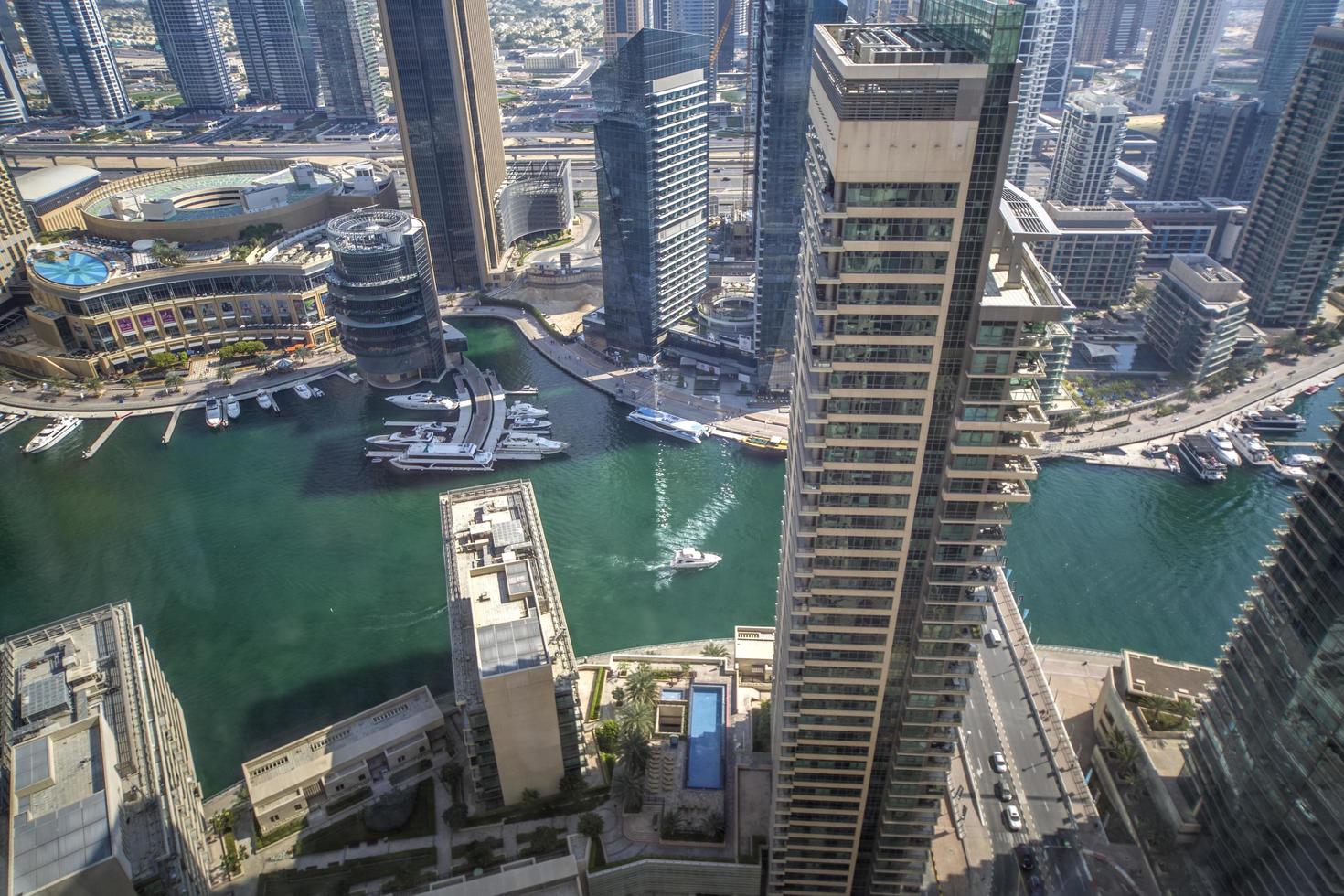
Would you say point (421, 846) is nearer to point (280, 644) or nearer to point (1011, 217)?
point (280, 644)

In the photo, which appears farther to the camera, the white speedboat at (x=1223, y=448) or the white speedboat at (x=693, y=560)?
the white speedboat at (x=1223, y=448)

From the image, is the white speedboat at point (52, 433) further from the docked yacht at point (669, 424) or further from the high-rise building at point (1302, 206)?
the high-rise building at point (1302, 206)

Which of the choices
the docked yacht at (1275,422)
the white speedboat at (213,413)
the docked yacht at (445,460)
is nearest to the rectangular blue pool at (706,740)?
the docked yacht at (445,460)

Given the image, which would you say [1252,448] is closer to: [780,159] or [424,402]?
[780,159]

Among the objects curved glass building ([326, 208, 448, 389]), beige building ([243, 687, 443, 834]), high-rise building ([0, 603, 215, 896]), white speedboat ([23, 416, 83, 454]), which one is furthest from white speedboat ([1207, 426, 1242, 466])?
white speedboat ([23, 416, 83, 454])

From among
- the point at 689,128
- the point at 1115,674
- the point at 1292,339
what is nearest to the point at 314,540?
the point at 689,128

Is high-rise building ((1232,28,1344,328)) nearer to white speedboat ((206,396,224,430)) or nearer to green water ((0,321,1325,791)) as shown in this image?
green water ((0,321,1325,791))
